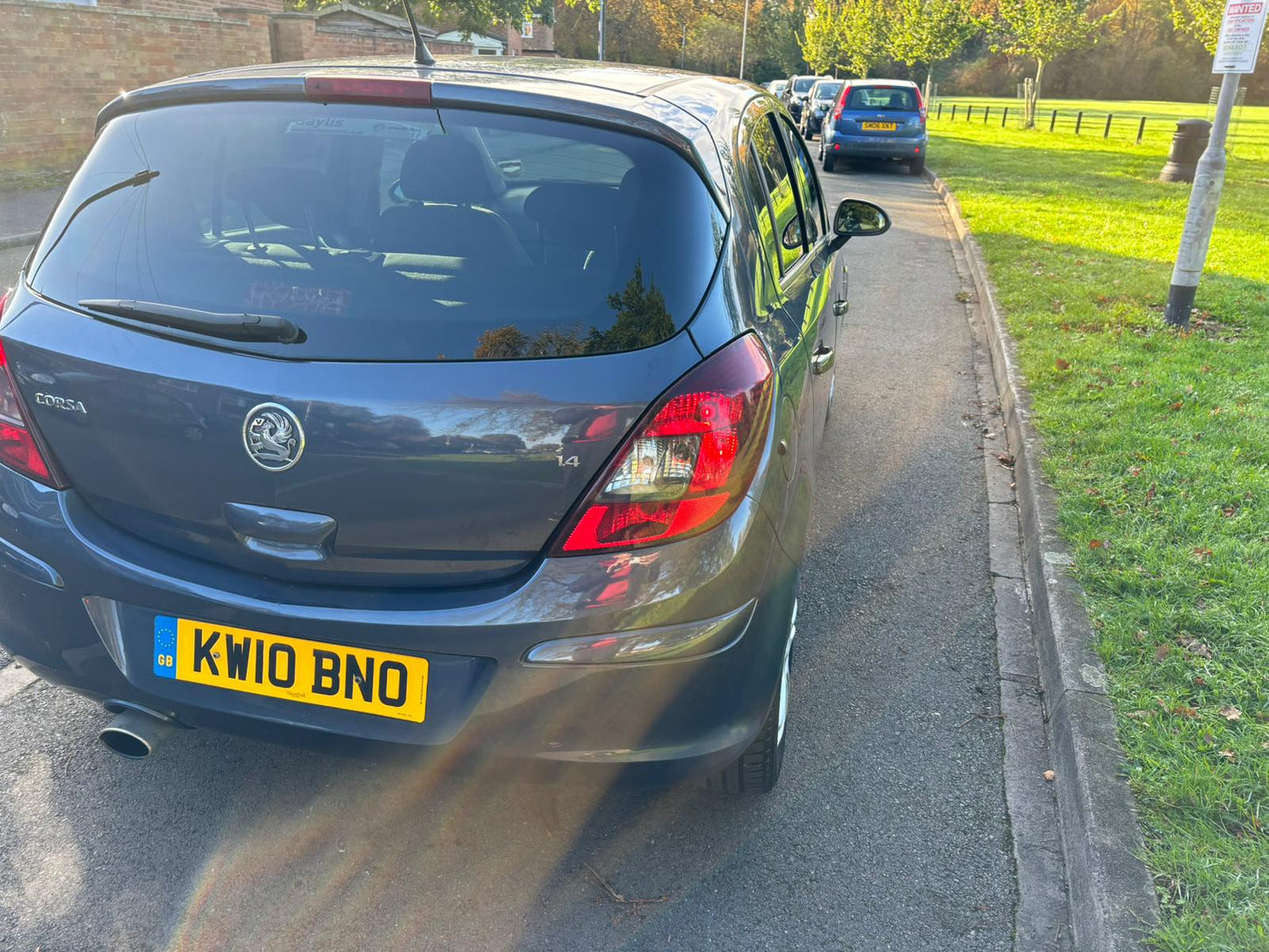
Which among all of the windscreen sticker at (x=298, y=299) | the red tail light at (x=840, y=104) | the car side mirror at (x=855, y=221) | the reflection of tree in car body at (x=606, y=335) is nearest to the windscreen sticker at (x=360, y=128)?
the windscreen sticker at (x=298, y=299)

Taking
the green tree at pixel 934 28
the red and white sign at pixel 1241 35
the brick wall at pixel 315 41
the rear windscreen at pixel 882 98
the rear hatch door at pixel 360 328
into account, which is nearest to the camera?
the rear hatch door at pixel 360 328

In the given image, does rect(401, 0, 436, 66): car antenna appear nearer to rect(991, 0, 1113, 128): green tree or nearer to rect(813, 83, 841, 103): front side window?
rect(813, 83, 841, 103): front side window

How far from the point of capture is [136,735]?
229 cm

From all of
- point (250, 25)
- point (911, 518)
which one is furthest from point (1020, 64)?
point (911, 518)

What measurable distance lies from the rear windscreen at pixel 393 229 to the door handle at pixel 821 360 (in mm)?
1089

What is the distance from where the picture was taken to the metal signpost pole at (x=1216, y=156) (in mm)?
6270

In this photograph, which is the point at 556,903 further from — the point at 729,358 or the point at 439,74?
the point at 439,74

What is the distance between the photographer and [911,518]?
4590 mm

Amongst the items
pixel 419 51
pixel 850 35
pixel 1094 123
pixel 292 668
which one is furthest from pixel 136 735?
pixel 850 35

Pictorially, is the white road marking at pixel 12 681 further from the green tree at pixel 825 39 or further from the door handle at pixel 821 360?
the green tree at pixel 825 39

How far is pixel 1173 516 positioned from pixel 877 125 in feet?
53.5

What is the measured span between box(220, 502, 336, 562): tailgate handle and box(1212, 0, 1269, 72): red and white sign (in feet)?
21.5

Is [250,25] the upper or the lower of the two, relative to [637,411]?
upper

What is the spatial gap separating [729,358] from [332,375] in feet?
2.69
